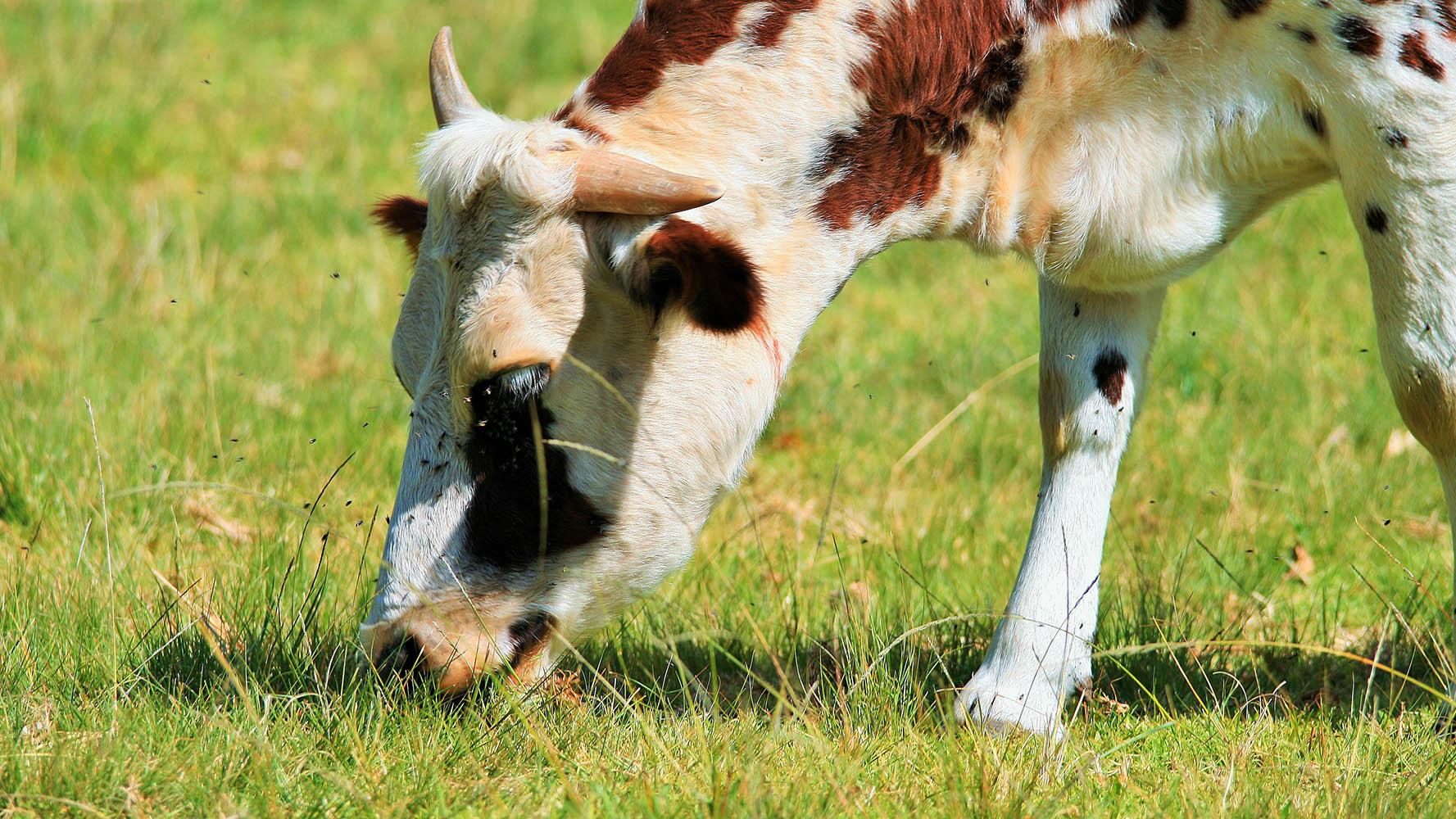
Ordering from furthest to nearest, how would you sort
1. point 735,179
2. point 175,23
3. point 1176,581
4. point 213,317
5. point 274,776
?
point 175,23 < point 213,317 < point 1176,581 < point 735,179 < point 274,776

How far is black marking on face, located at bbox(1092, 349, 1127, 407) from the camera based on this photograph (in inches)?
169

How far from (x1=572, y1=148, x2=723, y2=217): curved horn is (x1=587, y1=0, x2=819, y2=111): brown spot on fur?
0.84 ft

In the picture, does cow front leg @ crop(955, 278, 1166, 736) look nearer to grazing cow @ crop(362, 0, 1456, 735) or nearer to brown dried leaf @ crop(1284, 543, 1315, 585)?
grazing cow @ crop(362, 0, 1456, 735)

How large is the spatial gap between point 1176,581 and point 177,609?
276cm

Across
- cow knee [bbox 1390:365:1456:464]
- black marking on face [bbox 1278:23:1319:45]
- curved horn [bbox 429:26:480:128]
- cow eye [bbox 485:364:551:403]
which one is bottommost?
cow knee [bbox 1390:365:1456:464]

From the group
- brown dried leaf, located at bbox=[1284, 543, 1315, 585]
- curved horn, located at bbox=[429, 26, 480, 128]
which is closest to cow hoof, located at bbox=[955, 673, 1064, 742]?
brown dried leaf, located at bbox=[1284, 543, 1315, 585]

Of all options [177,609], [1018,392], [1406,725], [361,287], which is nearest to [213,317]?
[361,287]

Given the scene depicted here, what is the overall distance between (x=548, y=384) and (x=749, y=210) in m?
0.58

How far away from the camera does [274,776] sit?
3072 mm

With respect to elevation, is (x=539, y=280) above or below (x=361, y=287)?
above

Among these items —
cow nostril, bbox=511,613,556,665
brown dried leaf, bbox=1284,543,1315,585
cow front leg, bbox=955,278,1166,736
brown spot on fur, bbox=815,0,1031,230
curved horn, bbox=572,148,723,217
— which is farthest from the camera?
brown dried leaf, bbox=1284,543,1315,585

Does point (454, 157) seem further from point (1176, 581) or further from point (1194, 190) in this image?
point (1176, 581)

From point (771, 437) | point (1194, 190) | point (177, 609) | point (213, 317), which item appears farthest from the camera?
point (213, 317)

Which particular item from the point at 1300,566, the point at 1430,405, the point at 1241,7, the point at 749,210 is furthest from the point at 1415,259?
the point at 1300,566
